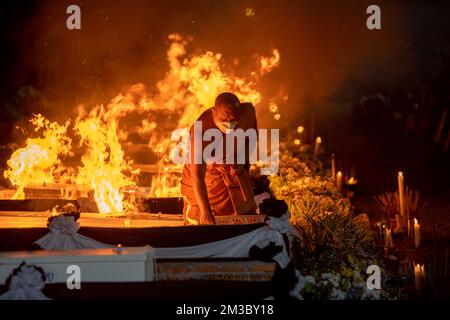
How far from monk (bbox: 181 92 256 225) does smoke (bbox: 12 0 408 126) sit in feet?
21.1

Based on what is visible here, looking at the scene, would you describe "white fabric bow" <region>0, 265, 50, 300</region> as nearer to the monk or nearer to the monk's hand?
the monk's hand

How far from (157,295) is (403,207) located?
16.9 feet

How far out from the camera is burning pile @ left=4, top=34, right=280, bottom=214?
984cm

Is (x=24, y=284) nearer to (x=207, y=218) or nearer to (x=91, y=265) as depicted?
(x=91, y=265)

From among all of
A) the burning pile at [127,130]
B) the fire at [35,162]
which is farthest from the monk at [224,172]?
the fire at [35,162]

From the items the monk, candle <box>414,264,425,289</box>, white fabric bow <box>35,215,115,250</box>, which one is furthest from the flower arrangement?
white fabric bow <box>35,215,115,250</box>

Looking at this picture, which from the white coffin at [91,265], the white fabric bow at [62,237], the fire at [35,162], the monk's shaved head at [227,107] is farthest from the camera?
the fire at [35,162]

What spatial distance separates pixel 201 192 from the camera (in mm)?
7207

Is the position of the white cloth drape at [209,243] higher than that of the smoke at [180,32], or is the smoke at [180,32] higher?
the smoke at [180,32]

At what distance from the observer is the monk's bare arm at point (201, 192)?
7.12 meters

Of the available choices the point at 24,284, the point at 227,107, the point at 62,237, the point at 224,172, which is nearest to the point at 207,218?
the point at 224,172

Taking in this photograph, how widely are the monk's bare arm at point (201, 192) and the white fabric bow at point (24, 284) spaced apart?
2.20 metres

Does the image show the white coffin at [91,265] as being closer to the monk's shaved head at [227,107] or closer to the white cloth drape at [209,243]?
the white cloth drape at [209,243]

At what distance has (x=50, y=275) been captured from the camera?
18.2 ft
